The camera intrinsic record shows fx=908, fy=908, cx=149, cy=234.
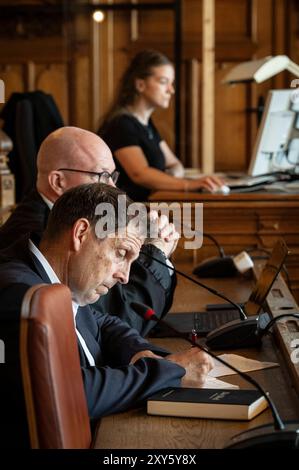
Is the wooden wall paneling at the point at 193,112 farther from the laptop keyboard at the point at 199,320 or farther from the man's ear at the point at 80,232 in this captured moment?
the man's ear at the point at 80,232

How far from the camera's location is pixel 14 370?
1440 millimetres

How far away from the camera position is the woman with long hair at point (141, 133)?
390cm

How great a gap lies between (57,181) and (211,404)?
1080mm

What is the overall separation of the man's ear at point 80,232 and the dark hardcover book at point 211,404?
1.04 ft

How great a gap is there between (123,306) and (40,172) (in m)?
0.47

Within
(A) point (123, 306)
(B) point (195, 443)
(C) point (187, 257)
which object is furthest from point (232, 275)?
(B) point (195, 443)

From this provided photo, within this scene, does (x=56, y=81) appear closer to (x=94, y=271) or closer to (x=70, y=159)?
(x=70, y=159)

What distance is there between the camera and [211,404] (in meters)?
1.58

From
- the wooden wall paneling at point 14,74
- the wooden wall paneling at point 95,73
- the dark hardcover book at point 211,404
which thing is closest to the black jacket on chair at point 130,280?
the dark hardcover book at point 211,404

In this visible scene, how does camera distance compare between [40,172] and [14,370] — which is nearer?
[14,370]

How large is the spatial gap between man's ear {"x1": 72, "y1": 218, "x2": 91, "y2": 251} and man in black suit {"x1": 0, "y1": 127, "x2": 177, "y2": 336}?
71 cm

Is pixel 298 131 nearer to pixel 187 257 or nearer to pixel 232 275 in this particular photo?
pixel 187 257
